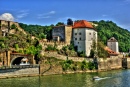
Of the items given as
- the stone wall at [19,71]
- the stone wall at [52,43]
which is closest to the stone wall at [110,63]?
the stone wall at [52,43]

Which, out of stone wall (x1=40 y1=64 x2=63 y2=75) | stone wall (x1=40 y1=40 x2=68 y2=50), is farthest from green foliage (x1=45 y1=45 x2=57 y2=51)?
stone wall (x1=40 y1=64 x2=63 y2=75)

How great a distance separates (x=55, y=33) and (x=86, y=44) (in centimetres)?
1181

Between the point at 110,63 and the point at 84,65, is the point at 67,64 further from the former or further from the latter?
the point at 110,63

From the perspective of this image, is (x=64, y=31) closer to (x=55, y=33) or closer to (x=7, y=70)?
(x=55, y=33)

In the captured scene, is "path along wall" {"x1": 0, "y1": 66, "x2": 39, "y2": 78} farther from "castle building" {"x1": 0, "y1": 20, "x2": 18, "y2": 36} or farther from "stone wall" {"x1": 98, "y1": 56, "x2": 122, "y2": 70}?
"stone wall" {"x1": 98, "y1": 56, "x2": 122, "y2": 70}

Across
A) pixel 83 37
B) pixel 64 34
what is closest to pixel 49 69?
pixel 64 34

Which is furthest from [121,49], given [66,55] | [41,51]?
[41,51]

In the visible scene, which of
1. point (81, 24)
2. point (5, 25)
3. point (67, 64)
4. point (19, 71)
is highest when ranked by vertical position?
point (81, 24)

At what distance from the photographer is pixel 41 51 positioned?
249ft

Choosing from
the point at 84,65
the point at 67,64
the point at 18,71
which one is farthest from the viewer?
the point at 84,65

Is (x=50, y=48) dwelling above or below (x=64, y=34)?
below

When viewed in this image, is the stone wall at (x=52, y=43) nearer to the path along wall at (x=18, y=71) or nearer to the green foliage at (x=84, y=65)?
the green foliage at (x=84, y=65)

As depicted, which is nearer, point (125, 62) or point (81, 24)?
point (81, 24)

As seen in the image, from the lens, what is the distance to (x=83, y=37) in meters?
89.8
